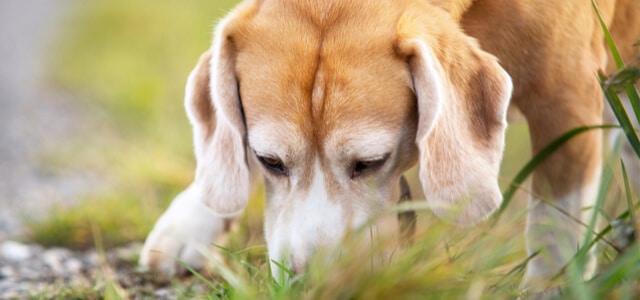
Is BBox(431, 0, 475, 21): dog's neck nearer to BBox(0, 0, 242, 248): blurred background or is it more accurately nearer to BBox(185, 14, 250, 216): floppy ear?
BBox(185, 14, 250, 216): floppy ear

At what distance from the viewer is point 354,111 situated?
296 centimetres

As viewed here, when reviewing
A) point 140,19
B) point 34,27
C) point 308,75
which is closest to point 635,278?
point 308,75

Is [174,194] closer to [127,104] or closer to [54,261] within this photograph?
[54,261]

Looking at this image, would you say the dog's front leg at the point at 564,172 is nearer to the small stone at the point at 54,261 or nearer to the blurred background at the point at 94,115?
the blurred background at the point at 94,115

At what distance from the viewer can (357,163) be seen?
303 centimetres

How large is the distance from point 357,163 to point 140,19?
8097 millimetres

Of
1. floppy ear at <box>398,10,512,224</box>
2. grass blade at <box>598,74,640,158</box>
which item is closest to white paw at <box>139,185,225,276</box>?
floppy ear at <box>398,10,512,224</box>

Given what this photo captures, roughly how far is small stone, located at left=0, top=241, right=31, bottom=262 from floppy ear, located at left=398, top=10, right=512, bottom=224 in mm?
1984

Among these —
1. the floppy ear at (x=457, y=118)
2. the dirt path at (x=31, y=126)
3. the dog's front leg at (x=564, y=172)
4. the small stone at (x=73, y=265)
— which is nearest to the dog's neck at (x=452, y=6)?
the floppy ear at (x=457, y=118)

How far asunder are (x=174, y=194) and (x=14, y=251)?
3.53 ft

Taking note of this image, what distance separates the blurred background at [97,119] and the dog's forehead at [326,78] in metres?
0.63

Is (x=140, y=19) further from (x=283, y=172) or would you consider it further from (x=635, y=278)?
(x=635, y=278)

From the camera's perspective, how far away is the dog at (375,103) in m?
2.98

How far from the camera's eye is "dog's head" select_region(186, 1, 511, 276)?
297 cm
